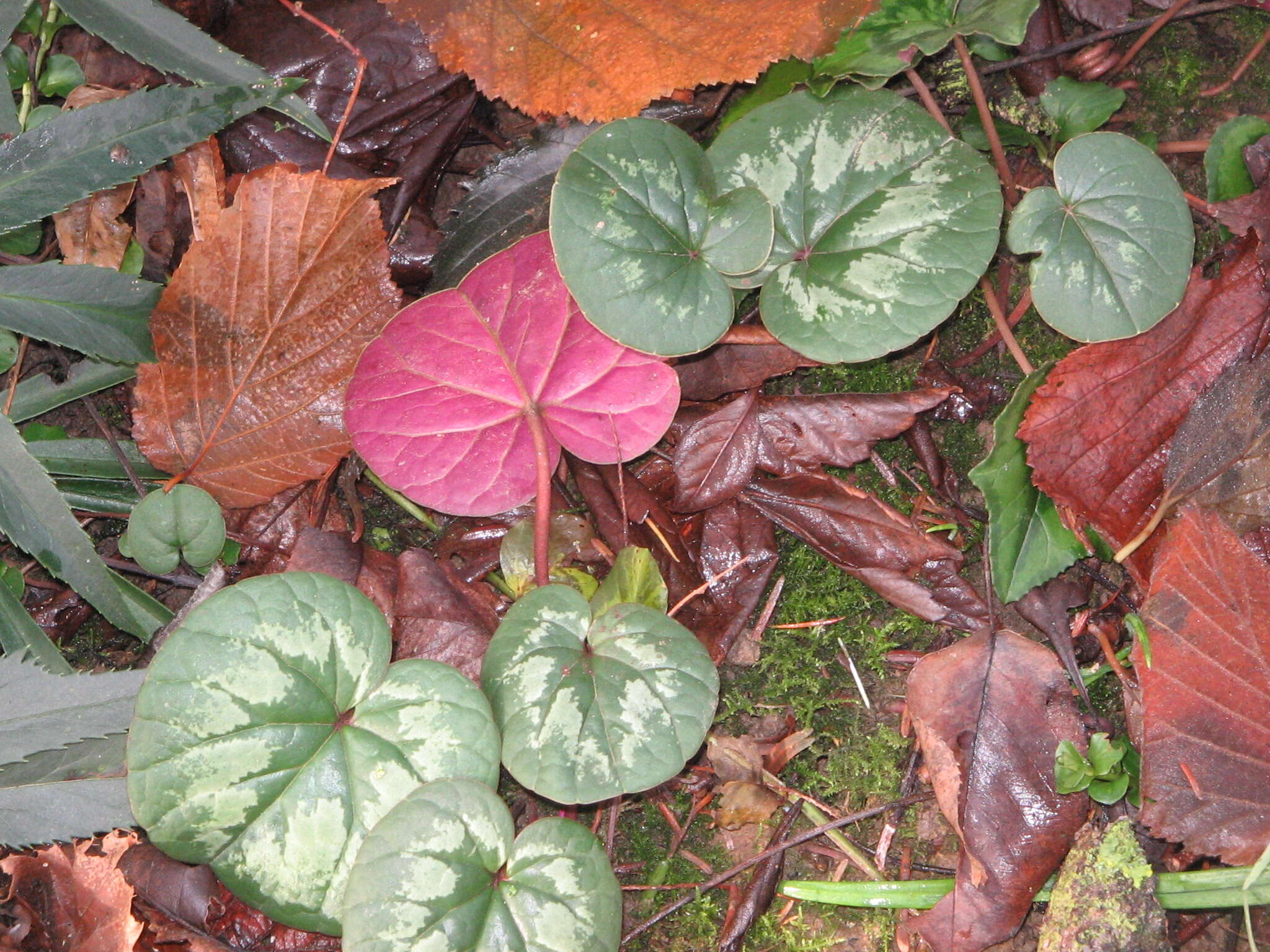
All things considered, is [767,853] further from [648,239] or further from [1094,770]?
[648,239]

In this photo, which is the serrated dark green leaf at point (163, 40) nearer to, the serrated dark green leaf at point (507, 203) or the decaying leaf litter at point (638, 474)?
the decaying leaf litter at point (638, 474)

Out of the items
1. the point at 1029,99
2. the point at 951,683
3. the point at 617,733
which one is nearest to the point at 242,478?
the point at 617,733

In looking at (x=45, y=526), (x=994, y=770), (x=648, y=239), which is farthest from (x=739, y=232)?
(x=45, y=526)

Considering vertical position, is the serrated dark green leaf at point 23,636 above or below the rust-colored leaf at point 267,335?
below

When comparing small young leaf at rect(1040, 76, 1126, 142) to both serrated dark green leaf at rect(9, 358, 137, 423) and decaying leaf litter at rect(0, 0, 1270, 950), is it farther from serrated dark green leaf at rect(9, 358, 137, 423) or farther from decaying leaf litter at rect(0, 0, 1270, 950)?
serrated dark green leaf at rect(9, 358, 137, 423)


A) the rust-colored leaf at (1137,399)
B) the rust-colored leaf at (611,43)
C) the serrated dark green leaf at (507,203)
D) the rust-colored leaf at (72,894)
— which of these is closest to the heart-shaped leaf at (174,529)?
the rust-colored leaf at (72,894)

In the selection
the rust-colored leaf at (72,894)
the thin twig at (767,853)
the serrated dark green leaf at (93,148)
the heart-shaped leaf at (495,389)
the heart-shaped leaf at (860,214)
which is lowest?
the thin twig at (767,853)
